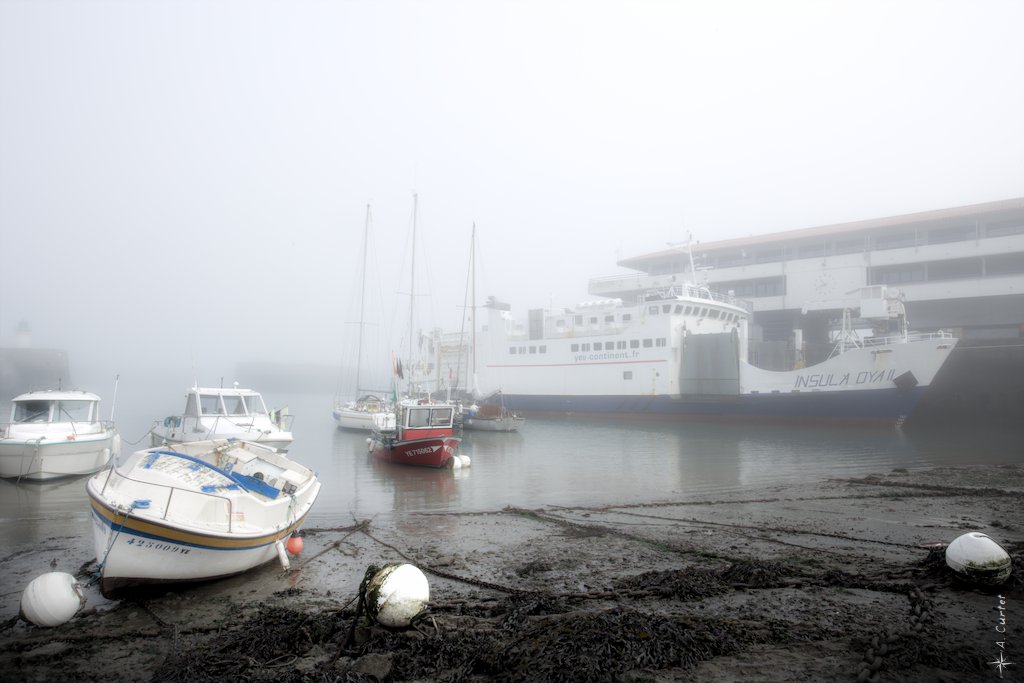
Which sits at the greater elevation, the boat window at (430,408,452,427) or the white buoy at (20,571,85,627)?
the boat window at (430,408,452,427)

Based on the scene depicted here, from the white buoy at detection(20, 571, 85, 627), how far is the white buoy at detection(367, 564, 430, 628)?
297 centimetres

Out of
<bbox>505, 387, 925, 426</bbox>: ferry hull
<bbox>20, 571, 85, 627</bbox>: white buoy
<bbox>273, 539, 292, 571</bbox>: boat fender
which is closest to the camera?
<bbox>20, 571, 85, 627</bbox>: white buoy

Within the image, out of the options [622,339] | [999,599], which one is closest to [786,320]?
[622,339]

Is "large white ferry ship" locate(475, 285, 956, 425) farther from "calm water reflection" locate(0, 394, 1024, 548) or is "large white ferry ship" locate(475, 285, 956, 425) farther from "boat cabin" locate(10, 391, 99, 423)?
"boat cabin" locate(10, 391, 99, 423)

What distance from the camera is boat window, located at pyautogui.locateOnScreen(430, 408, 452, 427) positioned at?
1881cm

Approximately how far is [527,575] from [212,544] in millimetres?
3535

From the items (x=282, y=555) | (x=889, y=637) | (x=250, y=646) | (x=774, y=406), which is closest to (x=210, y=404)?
(x=282, y=555)

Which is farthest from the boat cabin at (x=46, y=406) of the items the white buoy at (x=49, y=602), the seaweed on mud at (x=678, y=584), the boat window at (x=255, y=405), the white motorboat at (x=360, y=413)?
the seaweed on mud at (x=678, y=584)

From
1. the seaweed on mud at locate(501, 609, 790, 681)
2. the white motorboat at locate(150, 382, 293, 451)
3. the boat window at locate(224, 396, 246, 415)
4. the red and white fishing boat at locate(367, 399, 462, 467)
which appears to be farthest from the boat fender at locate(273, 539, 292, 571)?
the boat window at locate(224, 396, 246, 415)

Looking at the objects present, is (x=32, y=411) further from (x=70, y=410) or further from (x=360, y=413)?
(x=360, y=413)

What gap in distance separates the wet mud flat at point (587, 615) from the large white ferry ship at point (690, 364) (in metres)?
21.9

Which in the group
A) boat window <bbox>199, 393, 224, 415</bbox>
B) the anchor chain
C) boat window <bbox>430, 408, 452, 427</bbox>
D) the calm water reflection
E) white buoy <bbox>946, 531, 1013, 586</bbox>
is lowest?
the calm water reflection

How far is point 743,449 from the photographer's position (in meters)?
22.2

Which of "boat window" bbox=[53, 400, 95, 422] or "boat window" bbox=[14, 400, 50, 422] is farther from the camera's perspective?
"boat window" bbox=[53, 400, 95, 422]
